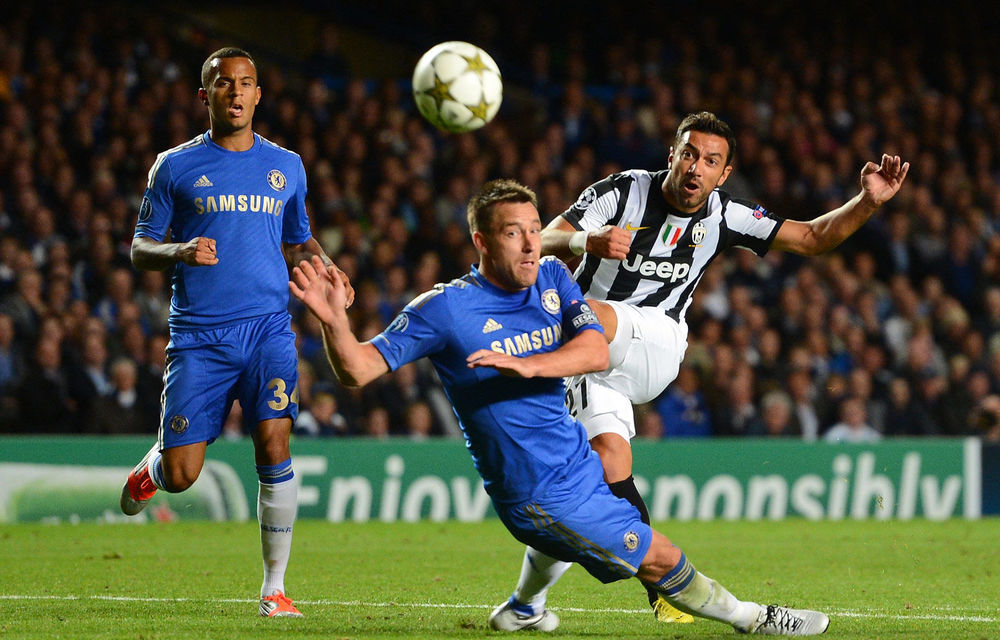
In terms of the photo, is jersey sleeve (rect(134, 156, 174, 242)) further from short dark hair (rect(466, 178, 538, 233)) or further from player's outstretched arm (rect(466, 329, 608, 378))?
player's outstretched arm (rect(466, 329, 608, 378))

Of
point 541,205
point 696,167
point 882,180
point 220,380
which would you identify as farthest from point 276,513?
point 541,205

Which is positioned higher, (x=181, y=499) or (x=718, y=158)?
(x=718, y=158)

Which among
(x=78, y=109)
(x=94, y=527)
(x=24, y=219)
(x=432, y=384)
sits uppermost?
(x=78, y=109)

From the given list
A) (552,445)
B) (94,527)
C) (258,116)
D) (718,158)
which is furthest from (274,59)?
(552,445)

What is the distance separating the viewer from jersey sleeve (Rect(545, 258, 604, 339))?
5.36m

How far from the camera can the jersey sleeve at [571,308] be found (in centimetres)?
536

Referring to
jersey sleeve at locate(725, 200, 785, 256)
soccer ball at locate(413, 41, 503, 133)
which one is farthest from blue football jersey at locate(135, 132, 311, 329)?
jersey sleeve at locate(725, 200, 785, 256)

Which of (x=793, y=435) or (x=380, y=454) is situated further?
(x=793, y=435)

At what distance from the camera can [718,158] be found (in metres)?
6.48

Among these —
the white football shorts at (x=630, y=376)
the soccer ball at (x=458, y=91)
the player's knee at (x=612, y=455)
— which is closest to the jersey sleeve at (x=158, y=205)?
the soccer ball at (x=458, y=91)

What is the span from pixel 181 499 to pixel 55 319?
1.99 meters

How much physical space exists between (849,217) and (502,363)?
2.63 metres

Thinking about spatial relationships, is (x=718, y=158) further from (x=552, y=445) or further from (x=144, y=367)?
(x=144, y=367)

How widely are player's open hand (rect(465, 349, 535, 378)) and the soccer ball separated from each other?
8.40 ft
